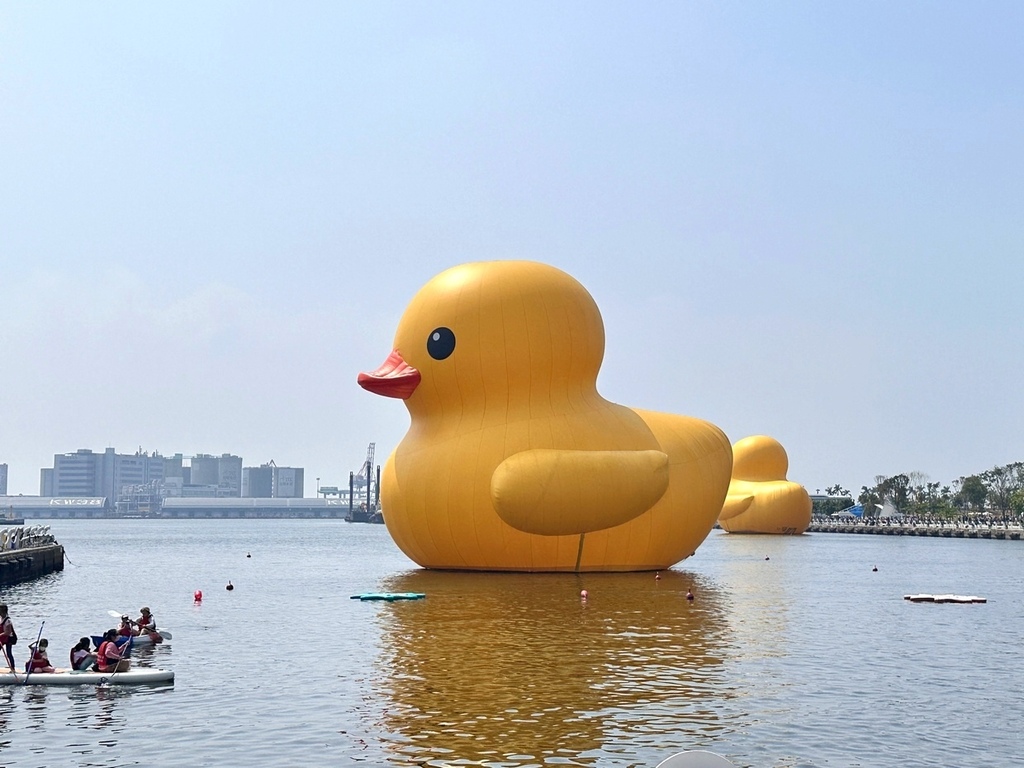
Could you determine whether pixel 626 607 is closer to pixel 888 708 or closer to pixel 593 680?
pixel 593 680

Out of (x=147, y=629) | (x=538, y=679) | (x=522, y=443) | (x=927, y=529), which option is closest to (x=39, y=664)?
(x=147, y=629)

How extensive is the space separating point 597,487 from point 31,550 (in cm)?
2564

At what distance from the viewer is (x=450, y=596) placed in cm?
3222

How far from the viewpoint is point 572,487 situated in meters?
34.1

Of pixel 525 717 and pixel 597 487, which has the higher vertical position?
pixel 597 487

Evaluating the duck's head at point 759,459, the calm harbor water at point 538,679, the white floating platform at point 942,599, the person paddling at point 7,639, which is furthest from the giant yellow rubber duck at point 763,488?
the person paddling at point 7,639

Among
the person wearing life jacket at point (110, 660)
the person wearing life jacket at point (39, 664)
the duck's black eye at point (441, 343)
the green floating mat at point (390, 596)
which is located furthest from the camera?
the duck's black eye at point (441, 343)

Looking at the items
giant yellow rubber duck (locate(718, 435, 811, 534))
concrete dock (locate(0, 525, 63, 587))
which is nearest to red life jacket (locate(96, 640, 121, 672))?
concrete dock (locate(0, 525, 63, 587))

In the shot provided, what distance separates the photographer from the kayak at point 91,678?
1966cm

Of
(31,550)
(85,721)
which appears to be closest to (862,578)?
(31,550)

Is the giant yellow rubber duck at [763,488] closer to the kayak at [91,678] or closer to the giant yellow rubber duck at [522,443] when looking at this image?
the giant yellow rubber duck at [522,443]

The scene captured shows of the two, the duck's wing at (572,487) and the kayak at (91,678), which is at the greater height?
the duck's wing at (572,487)

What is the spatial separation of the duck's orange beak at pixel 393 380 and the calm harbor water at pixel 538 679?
5.60m

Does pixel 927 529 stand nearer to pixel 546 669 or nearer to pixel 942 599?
pixel 942 599
